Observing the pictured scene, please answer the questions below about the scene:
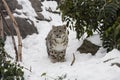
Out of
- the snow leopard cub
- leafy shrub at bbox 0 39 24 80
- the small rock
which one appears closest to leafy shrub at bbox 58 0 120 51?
the small rock

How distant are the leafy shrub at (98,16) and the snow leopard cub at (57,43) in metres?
0.45

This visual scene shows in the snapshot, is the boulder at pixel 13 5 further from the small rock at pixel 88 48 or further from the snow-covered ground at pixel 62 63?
the small rock at pixel 88 48

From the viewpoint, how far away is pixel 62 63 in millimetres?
8680

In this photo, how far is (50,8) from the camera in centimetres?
1360

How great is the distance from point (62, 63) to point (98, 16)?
133cm

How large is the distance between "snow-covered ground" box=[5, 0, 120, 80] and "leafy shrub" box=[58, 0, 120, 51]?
11.7 inches

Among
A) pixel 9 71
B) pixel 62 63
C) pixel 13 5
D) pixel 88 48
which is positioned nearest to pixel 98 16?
pixel 88 48

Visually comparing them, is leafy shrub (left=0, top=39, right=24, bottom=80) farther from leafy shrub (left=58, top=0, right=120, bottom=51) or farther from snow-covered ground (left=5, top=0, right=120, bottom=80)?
leafy shrub (left=58, top=0, right=120, bottom=51)

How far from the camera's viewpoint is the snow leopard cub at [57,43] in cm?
884

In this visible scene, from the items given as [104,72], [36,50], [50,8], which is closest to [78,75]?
[104,72]

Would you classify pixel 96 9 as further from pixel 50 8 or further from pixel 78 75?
pixel 50 8

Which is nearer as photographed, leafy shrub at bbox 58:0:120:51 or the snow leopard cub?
leafy shrub at bbox 58:0:120:51

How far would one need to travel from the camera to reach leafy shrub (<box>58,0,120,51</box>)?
805cm

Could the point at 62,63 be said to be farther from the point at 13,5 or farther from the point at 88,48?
Answer: the point at 13,5
